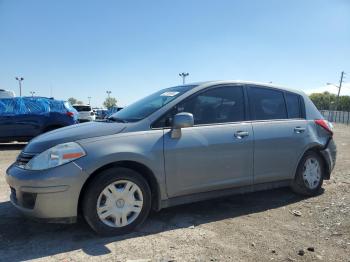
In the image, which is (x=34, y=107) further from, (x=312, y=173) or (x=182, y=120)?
(x=312, y=173)

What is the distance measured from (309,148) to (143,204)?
286 cm

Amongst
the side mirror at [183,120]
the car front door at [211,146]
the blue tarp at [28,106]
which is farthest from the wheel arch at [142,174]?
the blue tarp at [28,106]

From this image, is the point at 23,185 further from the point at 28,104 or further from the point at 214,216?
the point at 28,104

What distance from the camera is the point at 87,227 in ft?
14.4

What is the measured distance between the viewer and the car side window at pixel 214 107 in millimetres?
4648

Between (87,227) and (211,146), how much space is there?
5.78ft

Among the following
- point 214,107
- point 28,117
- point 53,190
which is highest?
point 214,107

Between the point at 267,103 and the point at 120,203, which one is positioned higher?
the point at 267,103

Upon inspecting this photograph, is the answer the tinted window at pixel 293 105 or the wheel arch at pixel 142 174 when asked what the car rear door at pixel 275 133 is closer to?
the tinted window at pixel 293 105

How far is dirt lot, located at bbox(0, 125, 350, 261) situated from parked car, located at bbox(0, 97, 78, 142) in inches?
278

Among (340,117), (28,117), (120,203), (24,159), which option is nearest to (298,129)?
(120,203)

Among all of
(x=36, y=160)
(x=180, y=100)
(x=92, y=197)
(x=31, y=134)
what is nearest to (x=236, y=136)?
(x=180, y=100)

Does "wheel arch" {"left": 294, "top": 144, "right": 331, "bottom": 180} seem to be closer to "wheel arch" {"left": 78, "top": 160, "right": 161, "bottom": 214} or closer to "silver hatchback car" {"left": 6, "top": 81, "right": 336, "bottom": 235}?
"silver hatchback car" {"left": 6, "top": 81, "right": 336, "bottom": 235}

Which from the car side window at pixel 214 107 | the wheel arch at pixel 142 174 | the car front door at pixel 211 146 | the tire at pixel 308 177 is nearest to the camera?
the wheel arch at pixel 142 174
